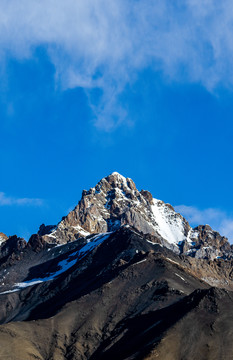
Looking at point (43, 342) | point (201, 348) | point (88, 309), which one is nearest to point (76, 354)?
point (43, 342)

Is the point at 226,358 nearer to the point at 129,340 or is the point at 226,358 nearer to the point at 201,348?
the point at 201,348

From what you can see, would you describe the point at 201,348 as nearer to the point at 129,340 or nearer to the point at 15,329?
the point at 129,340

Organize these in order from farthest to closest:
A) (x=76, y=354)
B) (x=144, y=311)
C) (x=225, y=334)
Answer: (x=144, y=311) → (x=76, y=354) → (x=225, y=334)

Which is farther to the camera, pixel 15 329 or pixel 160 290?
pixel 160 290

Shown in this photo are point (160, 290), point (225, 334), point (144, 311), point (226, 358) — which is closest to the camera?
point (226, 358)

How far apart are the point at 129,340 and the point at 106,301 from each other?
3389 cm

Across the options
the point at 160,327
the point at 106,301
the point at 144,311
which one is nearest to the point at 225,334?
the point at 160,327

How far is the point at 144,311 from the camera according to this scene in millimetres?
184000

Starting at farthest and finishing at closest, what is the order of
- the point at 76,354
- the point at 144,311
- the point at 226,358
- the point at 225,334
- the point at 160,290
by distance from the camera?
the point at 160,290
the point at 144,311
the point at 76,354
the point at 225,334
the point at 226,358

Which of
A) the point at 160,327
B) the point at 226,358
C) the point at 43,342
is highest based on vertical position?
the point at 43,342

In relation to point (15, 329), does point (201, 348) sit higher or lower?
lower

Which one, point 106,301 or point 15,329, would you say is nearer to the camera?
point 15,329

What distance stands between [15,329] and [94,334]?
25883 millimetres

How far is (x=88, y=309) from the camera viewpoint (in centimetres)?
18962
